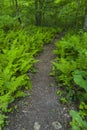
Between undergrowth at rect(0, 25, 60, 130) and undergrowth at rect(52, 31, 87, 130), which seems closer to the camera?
undergrowth at rect(0, 25, 60, 130)

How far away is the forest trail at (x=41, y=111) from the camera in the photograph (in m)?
5.46

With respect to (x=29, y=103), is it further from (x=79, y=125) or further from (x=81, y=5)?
(x=81, y=5)

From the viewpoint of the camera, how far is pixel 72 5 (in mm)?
13586

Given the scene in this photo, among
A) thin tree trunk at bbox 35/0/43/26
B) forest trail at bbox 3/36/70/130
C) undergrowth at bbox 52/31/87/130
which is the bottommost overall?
forest trail at bbox 3/36/70/130

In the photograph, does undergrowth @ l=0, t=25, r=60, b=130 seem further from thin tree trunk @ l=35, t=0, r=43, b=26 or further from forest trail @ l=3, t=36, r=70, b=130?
thin tree trunk @ l=35, t=0, r=43, b=26

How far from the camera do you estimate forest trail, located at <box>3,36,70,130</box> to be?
5.46m

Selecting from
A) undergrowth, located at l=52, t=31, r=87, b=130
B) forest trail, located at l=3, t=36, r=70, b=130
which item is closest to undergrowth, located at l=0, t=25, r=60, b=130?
forest trail, located at l=3, t=36, r=70, b=130

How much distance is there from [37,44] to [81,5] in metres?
4.52

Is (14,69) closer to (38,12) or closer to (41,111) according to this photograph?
(41,111)

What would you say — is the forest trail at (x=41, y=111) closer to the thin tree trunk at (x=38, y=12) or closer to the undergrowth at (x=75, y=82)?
the undergrowth at (x=75, y=82)

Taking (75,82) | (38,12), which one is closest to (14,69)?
(75,82)

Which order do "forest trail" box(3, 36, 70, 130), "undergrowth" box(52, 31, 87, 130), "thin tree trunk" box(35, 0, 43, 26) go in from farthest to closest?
1. "thin tree trunk" box(35, 0, 43, 26)
2. "undergrowth" box(52, 31, 87, 130)
3. "forest trail" box(3, 36, 70, 130)

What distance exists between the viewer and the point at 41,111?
5.95 meters

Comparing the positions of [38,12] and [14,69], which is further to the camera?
[38,12]
